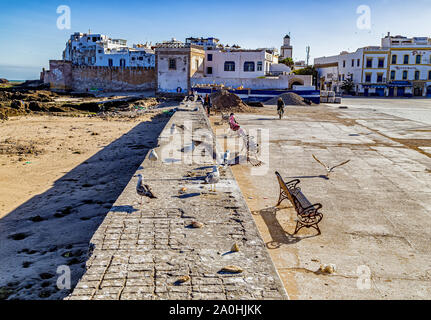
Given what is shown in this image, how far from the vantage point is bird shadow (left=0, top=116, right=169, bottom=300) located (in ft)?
19.3

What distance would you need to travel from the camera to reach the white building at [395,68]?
193 ft

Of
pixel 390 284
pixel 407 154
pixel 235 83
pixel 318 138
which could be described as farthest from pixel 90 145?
pixel 235 83

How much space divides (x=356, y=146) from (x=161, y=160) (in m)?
10.0

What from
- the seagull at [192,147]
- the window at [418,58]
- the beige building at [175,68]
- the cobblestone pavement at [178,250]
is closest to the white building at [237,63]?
the beige building at [175,68]

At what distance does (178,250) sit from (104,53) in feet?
254

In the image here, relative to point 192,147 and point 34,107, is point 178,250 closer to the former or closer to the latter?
point 192,147

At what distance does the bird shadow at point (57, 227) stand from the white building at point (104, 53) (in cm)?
6208

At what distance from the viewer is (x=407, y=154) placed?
15.4m

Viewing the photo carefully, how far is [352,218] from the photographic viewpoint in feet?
27.0

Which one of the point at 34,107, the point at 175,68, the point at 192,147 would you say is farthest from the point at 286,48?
the point at 192,147

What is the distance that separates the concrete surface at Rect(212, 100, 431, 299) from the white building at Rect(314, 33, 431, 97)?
46294 millimetres

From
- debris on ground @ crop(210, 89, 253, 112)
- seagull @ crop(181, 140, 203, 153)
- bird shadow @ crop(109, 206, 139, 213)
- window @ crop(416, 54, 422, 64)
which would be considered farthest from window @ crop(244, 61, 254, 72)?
bird shadow @ crop(109, 206, 139, 213)
